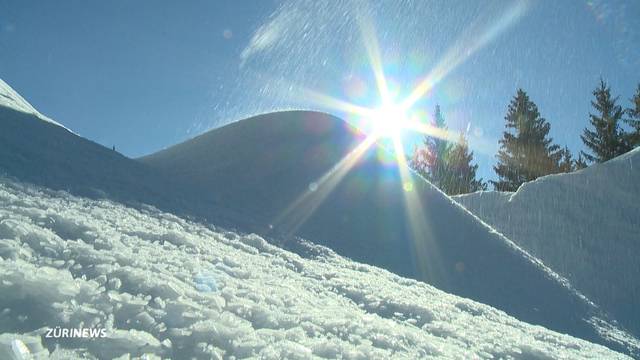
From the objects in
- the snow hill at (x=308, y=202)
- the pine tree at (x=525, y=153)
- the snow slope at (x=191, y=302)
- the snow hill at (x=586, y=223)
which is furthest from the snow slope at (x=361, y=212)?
the pine tree at (x=525, y=153)

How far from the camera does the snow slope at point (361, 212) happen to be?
23.1ft

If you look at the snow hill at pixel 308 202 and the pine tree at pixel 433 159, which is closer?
the snow hill at pixel 308 202

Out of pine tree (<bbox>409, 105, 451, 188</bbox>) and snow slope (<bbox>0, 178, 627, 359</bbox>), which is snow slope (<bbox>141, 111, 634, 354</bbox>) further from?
pine tree (<bbox>409, 105, 451, 188</bbox>)

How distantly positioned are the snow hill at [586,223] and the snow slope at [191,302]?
33.0 ft

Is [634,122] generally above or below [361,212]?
above

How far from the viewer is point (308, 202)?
829 cm

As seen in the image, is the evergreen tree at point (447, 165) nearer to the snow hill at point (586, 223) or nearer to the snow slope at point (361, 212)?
the snow hill at point (586, 223)

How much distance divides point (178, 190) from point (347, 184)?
3552 millimetres

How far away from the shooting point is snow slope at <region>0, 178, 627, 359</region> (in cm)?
209

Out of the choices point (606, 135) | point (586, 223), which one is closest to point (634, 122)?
point (606, 135)

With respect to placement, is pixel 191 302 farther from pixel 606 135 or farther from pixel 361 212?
pixel 606 135

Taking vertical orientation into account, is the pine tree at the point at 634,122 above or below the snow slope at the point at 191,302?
above

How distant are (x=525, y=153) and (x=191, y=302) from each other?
3604cm

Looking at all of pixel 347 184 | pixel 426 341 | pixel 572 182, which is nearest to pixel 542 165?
pixel 572 182
